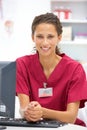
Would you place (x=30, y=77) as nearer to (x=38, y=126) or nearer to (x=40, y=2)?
(x=38, y=126)

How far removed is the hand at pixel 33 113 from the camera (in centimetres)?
151

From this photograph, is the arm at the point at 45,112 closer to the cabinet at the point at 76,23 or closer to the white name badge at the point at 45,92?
the white name badge at the point at 45,92

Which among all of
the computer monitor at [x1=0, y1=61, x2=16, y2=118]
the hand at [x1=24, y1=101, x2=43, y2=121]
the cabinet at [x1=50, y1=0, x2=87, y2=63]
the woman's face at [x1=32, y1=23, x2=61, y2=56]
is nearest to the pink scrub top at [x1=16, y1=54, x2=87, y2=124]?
the woman's face at [x1=32, y1=23, x2=61, y2=56]

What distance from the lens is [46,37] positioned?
1876 mm

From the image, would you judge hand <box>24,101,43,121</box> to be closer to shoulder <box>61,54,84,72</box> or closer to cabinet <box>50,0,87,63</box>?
shoulder <box>61,54,84,72</box>

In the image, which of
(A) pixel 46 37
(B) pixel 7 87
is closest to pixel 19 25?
(A) pixel 46 37

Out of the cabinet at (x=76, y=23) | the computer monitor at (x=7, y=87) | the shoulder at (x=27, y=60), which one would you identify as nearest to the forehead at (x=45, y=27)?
the shoulder at (x=27, y=60)

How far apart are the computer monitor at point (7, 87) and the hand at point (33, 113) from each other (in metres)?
0.12

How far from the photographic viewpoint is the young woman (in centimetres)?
187

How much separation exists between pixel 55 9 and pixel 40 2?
0.23m

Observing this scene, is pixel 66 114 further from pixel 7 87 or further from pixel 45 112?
pixel 7 87

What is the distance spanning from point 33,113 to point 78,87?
43cm

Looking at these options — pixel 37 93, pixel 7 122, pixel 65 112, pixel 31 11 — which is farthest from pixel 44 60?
pixel 31 11

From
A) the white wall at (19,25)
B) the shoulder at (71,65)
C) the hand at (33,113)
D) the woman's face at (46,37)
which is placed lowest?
the hand at (33,113)
